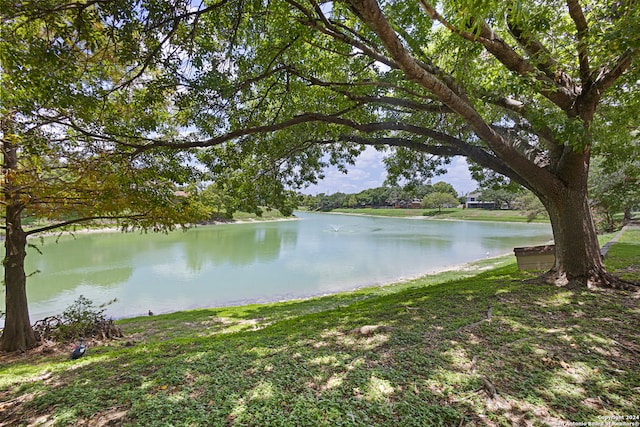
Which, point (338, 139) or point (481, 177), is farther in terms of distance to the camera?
point (481, 177)

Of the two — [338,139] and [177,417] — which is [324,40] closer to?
[338,139]

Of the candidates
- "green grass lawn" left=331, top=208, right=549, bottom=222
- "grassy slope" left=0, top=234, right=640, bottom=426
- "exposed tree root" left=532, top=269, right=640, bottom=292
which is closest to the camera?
"grassy slope" left=0, top=234, right=640, bottom=426

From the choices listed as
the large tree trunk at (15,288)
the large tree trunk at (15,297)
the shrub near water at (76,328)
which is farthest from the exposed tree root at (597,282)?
the large tree trunk at (15,297)

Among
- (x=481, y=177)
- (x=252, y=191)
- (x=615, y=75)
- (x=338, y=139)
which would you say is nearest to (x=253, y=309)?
(x=252, y=191)

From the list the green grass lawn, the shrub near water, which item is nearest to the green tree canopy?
the shrub near water

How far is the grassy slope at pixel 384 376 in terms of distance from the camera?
1983 mm

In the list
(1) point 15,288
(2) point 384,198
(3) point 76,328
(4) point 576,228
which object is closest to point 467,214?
(2) point 384,198

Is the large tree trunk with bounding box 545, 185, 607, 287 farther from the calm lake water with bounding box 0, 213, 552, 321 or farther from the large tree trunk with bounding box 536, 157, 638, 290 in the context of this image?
the calm lake water with bounding box 0, 213, 552, 321

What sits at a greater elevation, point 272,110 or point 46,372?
point 272,110

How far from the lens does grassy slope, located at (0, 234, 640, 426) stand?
198 cm

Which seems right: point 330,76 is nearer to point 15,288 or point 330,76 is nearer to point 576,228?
point 576,228

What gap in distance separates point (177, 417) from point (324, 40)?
5.34m

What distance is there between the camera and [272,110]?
19.9 ft

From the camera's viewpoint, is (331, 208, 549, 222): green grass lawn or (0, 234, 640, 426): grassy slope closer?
(0, 234, 640, 426): grassy slope
